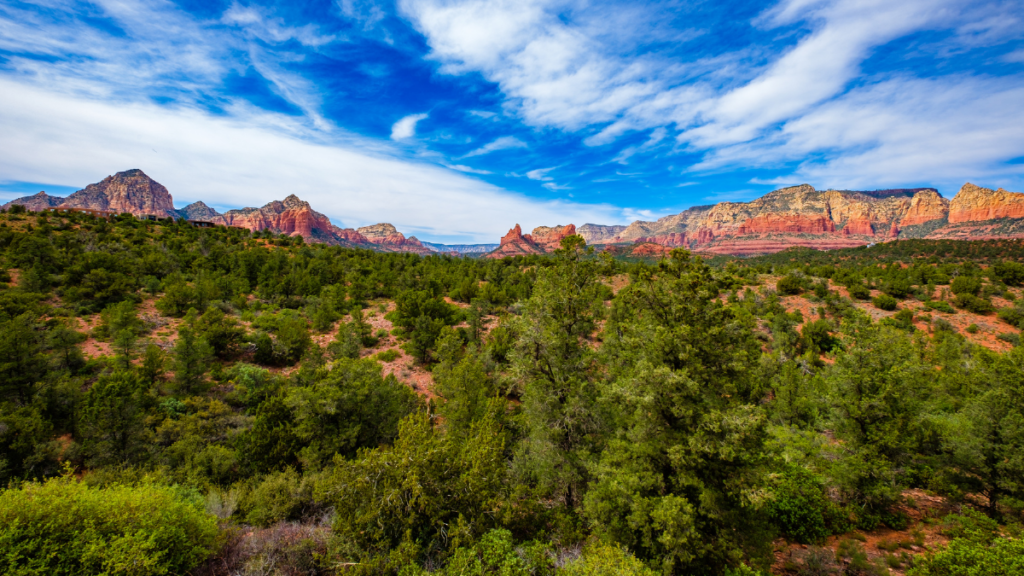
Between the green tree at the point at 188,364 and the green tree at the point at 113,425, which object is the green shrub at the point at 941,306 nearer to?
the green tree at the point at 113,425

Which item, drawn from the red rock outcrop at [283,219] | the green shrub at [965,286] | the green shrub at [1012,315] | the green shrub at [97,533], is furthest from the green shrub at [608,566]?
the red rock outcrop at [283,219]

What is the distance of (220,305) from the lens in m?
28.4

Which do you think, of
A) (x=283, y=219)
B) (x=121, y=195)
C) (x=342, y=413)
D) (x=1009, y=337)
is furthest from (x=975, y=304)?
(x=121, y=195)

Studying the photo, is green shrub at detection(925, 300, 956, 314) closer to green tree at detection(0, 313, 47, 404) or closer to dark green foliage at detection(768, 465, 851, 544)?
dark green foliage at detection(768, 465, 851, 544)

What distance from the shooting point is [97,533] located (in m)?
6.96

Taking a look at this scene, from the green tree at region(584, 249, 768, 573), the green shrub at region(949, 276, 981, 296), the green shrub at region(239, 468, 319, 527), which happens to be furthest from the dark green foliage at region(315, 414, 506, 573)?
the green shrub at region(949, 276, 981, 296)

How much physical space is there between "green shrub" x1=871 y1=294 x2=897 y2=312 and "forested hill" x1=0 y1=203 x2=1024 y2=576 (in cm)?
1927

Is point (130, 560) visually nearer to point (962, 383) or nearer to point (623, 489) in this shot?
point (623, 489)

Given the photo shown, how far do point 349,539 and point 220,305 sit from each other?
29.4 m

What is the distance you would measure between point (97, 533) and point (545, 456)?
35.5 ft

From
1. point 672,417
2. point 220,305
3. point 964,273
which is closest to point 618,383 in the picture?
point 672,417

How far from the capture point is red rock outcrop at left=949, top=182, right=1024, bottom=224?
111 metres

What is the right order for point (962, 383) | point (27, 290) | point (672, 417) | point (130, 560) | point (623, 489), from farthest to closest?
point (27, 290), point (962, 383), point (672, 417), point (623, 489), point (130, 560)

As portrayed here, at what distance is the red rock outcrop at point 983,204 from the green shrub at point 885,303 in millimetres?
141423
